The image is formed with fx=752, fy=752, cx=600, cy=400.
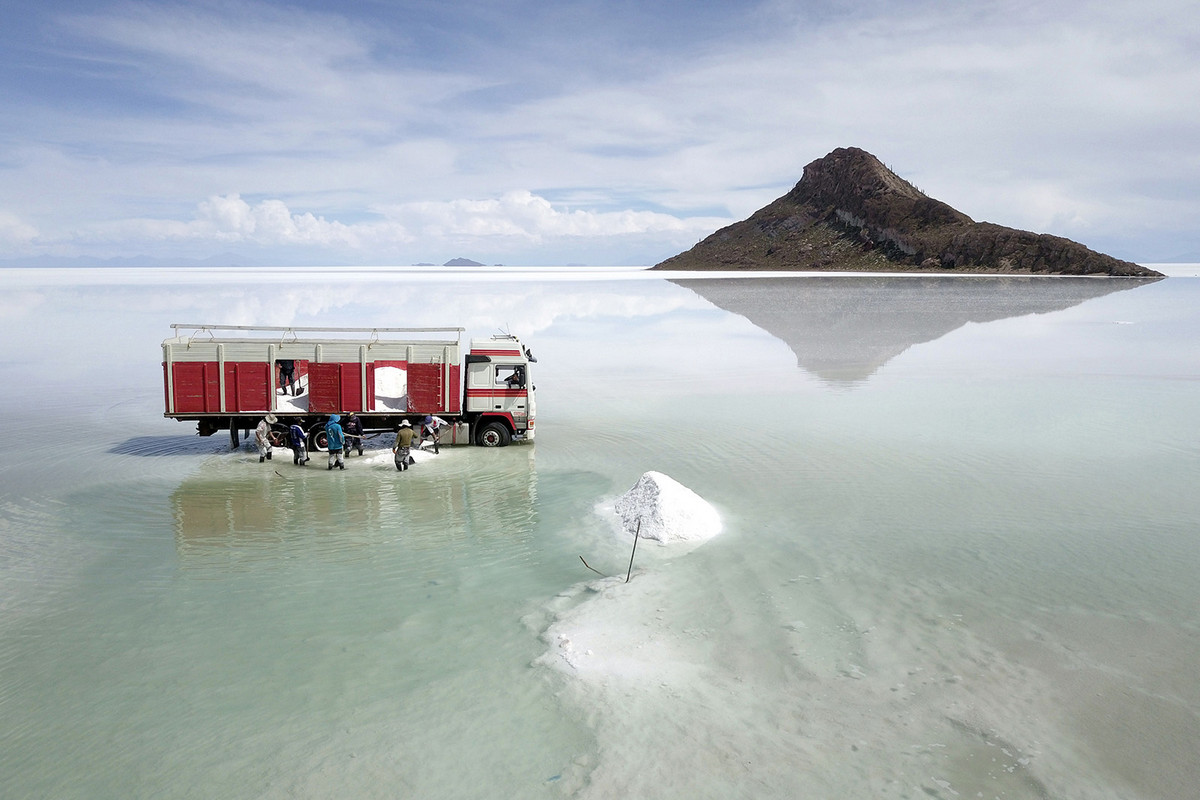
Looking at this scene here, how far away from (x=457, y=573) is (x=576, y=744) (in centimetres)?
516

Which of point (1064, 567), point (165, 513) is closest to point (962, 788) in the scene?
point (1064, 567)

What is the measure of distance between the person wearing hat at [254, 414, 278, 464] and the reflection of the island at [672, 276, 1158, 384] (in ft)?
73.7

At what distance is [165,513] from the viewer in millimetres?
16312

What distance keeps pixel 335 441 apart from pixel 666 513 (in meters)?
9.85

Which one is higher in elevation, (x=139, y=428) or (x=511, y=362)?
(x=511, y=362)

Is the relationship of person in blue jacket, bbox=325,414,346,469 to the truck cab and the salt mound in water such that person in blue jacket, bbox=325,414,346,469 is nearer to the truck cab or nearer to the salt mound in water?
the truck cab

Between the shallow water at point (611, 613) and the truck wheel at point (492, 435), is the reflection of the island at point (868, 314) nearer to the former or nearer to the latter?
the shallow water at point (611, 613)

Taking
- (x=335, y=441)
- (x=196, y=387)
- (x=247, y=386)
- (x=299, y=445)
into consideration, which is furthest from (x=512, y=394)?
(x=196, y=387)

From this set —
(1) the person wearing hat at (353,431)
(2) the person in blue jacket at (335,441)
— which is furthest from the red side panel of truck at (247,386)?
(2) the person in blue jacket at (335,441)

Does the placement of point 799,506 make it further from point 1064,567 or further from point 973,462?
point 973,462

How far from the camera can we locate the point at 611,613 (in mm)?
11555

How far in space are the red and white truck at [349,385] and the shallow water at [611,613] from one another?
1259mm

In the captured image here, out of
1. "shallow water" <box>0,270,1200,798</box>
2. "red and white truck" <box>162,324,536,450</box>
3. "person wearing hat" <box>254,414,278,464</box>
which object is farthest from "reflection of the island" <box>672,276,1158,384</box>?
"person wearing hat" <box>254,414,278,464</box>

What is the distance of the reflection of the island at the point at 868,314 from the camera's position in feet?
133
